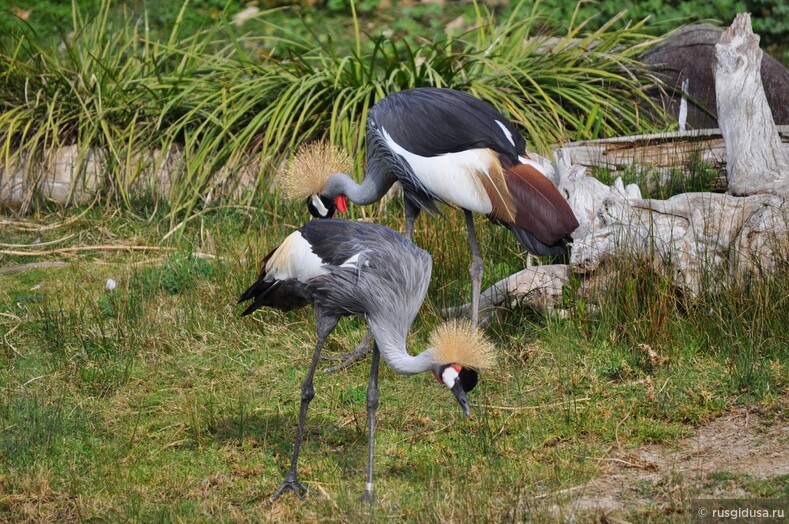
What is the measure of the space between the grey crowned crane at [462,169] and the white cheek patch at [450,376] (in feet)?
4.49

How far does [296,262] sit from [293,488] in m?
0.96

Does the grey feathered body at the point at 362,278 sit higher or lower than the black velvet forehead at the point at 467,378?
higher

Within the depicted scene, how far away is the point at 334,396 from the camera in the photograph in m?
5.11

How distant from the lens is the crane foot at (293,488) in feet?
13.5

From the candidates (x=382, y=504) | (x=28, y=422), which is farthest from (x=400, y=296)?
(x=28, y=422)

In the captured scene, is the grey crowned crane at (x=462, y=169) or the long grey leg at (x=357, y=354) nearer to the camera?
the grey crowned crane at (x=462, y=169)

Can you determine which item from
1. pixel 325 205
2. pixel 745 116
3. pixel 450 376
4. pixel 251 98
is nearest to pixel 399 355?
pixel 450 376

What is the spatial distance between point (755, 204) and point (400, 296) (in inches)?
86.5

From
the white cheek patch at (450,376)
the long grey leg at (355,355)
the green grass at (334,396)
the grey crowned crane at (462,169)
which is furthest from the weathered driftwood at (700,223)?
the white cheek patch at (450,376)

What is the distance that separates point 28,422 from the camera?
4.66 meters

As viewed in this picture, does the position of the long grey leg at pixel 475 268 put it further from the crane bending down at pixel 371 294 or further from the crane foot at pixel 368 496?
the crane foot at pixel 368 496

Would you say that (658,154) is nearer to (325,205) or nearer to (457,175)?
(457,175)

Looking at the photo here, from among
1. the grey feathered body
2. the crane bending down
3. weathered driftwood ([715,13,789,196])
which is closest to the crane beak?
the crane bending down

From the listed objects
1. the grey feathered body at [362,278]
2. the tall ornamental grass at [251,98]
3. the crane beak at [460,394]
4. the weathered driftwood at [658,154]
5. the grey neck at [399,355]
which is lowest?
the crane beak at [460,394]
